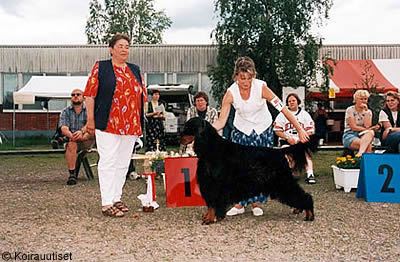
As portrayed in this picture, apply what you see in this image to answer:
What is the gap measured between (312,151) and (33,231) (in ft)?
8.09

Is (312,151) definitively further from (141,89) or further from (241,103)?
(141,89)

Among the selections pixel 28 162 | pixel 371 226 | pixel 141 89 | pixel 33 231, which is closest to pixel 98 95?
pixel 141 89

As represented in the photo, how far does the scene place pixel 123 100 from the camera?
4488mm

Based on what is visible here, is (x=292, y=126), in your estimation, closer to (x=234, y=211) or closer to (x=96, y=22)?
(x=234, y=211)

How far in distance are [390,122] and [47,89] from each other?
11.0m

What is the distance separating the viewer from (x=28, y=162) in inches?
416

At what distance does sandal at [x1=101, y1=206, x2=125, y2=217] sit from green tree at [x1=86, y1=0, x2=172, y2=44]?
25.1 m

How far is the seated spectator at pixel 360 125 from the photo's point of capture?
644 centimetres

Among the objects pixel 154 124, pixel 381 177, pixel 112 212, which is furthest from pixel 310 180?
pixel 154 124

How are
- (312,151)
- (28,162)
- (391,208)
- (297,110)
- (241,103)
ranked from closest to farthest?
(312,151)
(241,103)
(391,208)
(297,110)
(28,162)

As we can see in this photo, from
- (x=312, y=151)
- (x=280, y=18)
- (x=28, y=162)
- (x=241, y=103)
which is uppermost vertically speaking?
(x=280, y=18)

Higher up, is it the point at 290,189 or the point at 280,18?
the point at 280,18

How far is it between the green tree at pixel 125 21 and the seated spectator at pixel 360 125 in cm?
2361

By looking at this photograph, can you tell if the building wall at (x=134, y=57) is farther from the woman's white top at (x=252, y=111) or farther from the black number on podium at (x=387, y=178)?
the woman's white top at (x=252, y=111)
